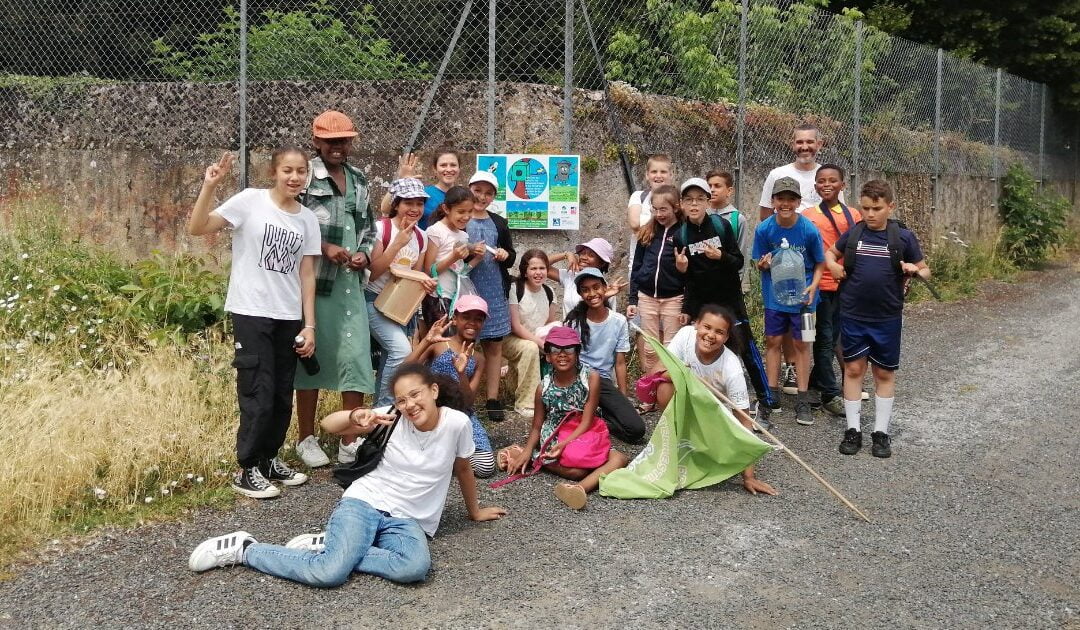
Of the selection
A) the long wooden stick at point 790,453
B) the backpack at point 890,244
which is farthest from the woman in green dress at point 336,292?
the backpack at point 890,244

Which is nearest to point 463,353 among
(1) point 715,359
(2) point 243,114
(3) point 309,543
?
(1) point 715,359

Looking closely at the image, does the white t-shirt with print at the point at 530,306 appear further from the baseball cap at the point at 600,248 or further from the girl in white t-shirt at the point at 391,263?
the girl in white t-shirt at the point at 391,263

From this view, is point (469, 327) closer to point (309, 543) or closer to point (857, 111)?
point (309, 543)

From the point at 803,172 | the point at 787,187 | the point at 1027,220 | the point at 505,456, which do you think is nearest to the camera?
the point at 505,456

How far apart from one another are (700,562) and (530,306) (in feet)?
10.1

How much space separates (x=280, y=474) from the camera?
5.46 metres

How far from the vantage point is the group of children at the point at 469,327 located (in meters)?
4.66

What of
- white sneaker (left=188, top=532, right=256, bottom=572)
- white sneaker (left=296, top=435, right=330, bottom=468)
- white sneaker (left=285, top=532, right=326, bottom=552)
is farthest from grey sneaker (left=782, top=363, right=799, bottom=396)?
white sneaker (left=188, top=532, right=256, bottom=572)

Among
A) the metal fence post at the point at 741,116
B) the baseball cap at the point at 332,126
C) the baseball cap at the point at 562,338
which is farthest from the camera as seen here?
the metal fence post at the point at 741,116

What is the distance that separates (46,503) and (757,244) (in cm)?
484

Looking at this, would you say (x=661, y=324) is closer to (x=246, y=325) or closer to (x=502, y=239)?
(x=502, y=239)

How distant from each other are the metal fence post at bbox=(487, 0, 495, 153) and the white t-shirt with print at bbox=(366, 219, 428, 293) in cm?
231

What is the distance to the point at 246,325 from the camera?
17.1 ft

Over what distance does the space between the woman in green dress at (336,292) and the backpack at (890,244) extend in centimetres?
312
